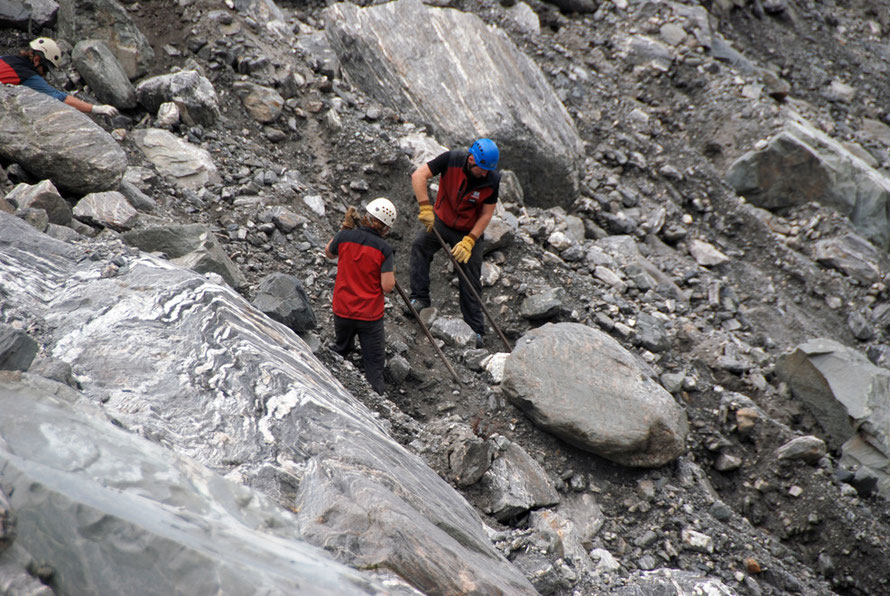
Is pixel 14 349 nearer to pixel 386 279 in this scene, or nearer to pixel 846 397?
pixel 386 279

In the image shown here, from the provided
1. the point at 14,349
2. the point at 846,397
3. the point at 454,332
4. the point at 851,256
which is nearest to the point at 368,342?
the point at 454,332

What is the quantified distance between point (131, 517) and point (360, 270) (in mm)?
3406

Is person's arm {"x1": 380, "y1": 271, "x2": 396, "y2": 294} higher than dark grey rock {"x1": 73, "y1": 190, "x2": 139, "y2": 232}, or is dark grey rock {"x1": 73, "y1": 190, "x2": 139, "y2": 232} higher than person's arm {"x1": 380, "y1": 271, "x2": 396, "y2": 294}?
dark grey rock {"x1": 73, "y1": 190, "x2": 139, "y2": 232}

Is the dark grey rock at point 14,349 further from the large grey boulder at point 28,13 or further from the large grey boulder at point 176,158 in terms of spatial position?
the large grey boulder at point 28,13

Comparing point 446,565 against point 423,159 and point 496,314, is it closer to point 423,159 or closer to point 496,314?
point 496,314

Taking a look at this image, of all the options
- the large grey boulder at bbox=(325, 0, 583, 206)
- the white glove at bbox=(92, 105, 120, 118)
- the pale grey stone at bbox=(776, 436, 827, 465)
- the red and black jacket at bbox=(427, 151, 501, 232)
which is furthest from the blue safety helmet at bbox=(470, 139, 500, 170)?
the pale grey stone at bbox=(776, 436, 827, 465)

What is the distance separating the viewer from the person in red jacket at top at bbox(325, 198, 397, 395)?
5.07m

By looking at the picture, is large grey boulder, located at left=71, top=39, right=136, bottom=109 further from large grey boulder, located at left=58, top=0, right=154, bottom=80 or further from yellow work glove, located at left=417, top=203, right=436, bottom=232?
yellow work glove, located at left=417, top=203, right=436, bottom=232

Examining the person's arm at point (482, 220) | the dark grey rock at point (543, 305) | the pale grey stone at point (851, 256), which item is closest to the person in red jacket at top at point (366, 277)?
the person's arm at point (482, 220)

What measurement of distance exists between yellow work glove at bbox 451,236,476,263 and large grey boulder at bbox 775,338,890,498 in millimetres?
4495

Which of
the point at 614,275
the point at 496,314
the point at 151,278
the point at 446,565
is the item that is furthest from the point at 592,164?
the point at 446,565

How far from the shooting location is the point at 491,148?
Result: 6027 millimetres

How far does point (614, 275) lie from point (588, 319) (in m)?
1.12

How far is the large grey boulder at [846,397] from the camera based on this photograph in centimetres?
666
